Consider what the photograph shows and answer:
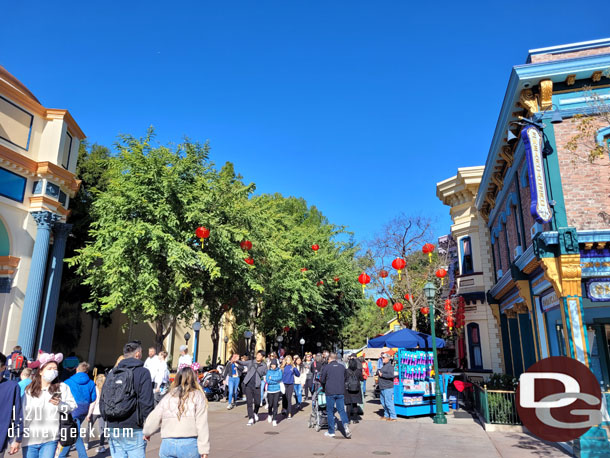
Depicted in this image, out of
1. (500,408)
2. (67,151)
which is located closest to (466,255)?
(500,408)

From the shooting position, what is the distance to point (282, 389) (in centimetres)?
1259

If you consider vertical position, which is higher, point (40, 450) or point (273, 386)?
point (273, 386)

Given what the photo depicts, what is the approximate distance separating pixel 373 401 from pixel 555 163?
1198 centimetres

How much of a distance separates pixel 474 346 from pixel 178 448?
19.3 metres

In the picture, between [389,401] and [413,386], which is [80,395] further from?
[413,386]

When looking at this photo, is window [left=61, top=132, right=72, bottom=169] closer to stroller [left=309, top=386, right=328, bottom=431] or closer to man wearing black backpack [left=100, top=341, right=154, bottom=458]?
stroller [left=309, top=386, right=328, bottom=431]

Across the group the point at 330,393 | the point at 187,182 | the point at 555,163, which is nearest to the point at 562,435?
the point at 330,393

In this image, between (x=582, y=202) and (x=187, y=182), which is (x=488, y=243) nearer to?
(x=582, y=202)

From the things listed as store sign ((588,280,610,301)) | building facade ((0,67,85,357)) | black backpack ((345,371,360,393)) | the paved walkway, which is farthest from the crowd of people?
building facade ((0,67,85,357))

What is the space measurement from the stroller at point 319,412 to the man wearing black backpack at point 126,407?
274 inches

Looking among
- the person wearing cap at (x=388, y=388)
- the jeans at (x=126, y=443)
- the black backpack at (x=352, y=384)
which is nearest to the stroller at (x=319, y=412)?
the black backpack at (x=352, y=384)

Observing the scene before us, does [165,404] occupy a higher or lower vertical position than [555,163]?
lower

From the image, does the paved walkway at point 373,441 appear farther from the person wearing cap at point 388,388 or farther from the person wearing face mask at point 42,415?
the person wearing face mask at point 42,415

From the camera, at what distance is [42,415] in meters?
5.32
